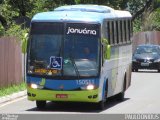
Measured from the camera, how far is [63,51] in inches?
717

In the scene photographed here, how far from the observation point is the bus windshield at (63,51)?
1812 cm

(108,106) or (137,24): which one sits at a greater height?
(108,106)

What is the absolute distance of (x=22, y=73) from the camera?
27578 millimetres

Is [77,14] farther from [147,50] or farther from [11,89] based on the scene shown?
[147,50]

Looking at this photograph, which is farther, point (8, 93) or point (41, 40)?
point (8, 93)

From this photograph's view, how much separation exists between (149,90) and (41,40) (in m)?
9.01

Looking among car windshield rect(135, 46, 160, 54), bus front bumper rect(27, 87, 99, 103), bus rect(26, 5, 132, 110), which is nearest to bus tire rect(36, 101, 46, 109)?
bus rect(26, 5, 132, 110)

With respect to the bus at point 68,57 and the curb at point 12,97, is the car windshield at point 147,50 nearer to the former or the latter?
the curb at point 12,97

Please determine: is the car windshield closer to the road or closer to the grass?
the grass

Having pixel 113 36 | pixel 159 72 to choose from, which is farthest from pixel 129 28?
pixel 159 72

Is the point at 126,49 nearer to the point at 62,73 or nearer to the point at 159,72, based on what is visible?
the point at 62,73

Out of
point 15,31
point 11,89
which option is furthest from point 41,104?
point 15,31

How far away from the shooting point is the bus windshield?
714 inches

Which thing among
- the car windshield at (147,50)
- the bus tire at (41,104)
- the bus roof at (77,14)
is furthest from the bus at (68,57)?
the car windshield at (147,50)
